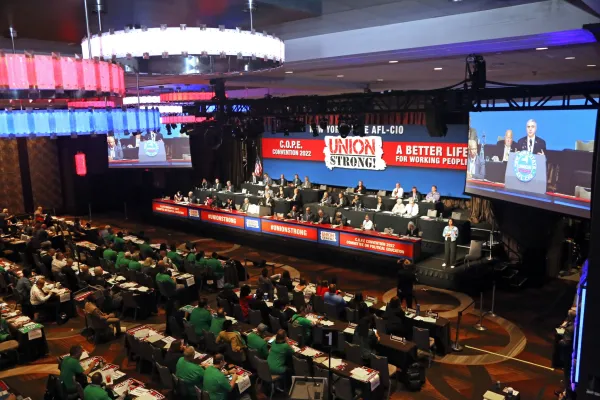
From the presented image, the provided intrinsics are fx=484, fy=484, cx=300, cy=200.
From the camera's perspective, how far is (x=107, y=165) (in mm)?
22516

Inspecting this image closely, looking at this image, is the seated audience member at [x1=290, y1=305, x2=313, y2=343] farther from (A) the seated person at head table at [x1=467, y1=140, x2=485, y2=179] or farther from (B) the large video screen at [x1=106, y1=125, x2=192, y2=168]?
(B) the large video screen at [x1=106, y1=125, x2=192, y2=168]

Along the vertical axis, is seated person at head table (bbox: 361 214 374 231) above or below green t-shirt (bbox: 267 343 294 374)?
above

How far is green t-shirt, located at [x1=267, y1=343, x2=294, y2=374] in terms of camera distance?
22.2 ft

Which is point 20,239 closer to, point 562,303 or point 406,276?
point 406,276

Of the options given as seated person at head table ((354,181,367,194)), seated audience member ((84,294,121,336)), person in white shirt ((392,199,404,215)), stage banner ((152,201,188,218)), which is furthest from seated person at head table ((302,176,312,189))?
seated audience member ((84,294,121,336))

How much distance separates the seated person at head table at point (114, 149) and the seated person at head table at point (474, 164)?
604 inches

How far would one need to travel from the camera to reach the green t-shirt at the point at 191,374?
6.27m

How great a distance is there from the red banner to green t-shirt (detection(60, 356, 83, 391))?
12.2 meters

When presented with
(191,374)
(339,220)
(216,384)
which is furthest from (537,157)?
(191,374)

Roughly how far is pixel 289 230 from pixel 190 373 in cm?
871

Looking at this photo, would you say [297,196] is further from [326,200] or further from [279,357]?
[279,357]

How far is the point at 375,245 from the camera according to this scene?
12.9 meters

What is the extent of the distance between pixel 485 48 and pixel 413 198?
8741 mm

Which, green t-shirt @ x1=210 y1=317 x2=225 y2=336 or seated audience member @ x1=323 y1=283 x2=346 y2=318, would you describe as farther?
seated audience member @ x1=323 y1=283 x2=346 y2=318
